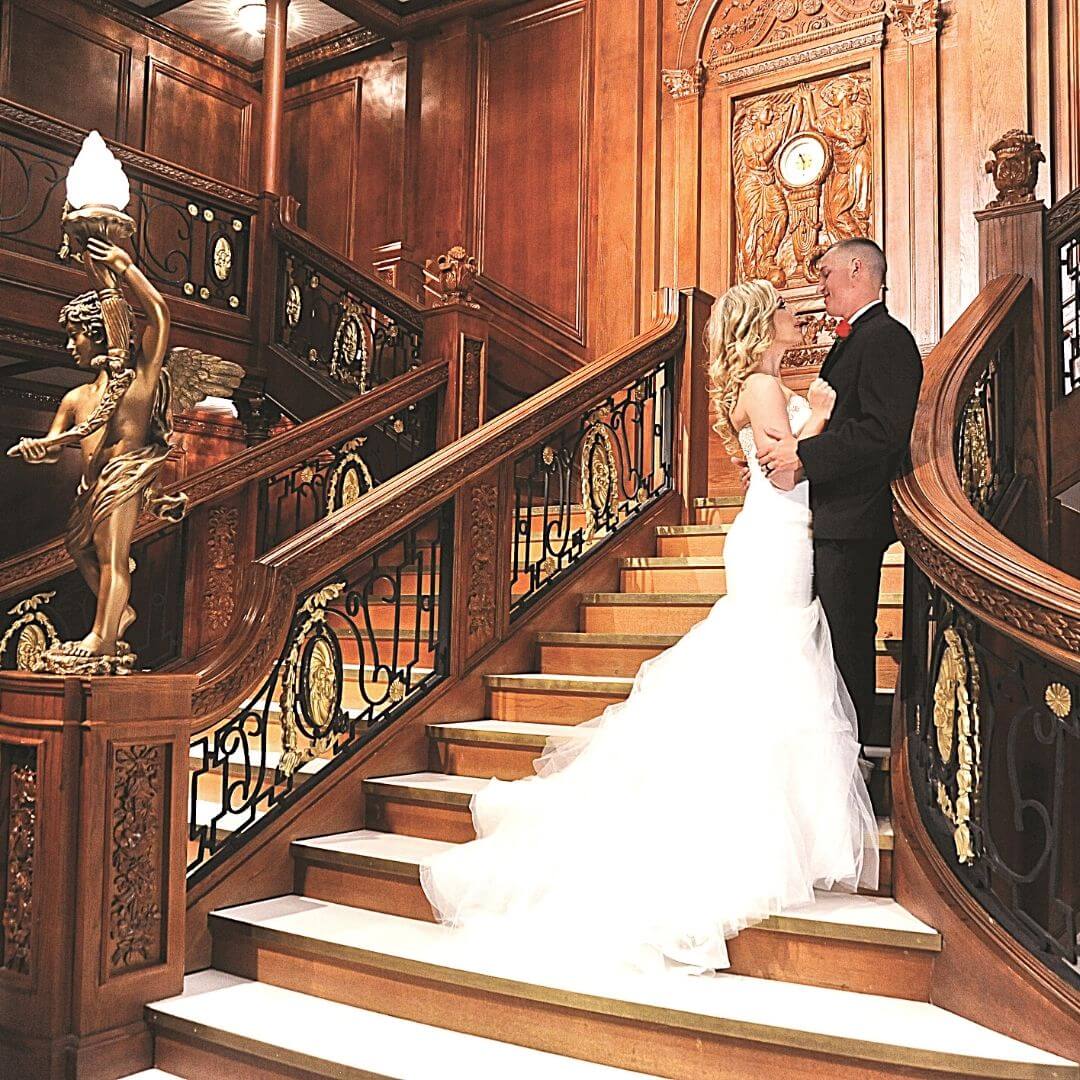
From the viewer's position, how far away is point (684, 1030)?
9.42 feet

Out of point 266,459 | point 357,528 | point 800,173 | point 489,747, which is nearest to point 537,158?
point 800,173

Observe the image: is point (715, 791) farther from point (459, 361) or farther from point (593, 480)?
point (459, 361)

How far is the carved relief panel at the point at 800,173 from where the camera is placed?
23.6 feet

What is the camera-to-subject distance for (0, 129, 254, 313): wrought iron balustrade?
280 inches

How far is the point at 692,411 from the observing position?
6.23 meters

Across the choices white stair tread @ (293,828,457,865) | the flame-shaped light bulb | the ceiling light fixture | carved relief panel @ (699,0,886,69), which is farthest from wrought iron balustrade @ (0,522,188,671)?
the ceiling light fixture

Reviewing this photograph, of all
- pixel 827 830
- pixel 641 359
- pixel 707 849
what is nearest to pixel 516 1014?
pixel 707 849

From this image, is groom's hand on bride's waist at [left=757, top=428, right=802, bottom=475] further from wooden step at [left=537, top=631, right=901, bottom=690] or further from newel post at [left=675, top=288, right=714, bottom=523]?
newel post at [left=675, top=288, right=714, bottom=523]

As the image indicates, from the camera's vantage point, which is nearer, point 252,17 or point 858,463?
point 858,463

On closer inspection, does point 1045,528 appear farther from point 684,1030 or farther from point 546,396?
point 684,1030

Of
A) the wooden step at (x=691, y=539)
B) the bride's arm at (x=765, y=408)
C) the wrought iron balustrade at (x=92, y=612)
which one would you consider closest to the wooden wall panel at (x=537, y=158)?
the wooden step at (x=691, y=539)

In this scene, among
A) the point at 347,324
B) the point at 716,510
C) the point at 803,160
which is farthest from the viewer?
the point at 347,324

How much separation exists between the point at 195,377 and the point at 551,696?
170 centimetres

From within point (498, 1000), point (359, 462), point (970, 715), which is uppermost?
point (359, 462)
